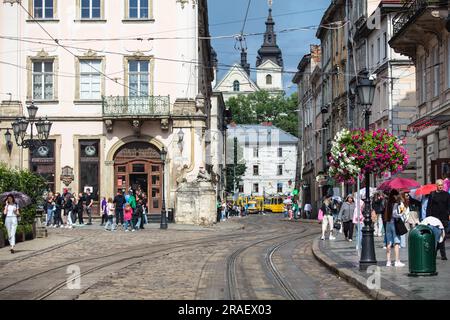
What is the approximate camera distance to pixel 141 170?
4762 cm

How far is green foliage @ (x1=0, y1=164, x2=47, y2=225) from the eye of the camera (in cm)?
2937

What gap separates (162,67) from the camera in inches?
1873

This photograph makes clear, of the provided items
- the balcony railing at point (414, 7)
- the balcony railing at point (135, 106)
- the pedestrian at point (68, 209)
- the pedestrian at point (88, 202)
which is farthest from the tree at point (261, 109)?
the balcony railing at point (414, 7)

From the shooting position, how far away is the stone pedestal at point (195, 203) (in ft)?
142

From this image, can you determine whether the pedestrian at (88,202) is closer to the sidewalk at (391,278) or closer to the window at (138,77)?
the window at (138,77)

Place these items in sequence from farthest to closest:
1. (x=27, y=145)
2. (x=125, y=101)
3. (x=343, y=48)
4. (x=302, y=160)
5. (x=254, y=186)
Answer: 1. (x=254, y=186)
2. (x=302, y=160)
3. (x=343, y=48)
4. (x=125, y=101)
5. (x=27, y=145)

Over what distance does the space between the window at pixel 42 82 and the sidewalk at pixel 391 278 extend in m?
26.1

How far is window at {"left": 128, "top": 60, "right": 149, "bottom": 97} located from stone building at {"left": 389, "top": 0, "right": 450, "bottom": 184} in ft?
47.9

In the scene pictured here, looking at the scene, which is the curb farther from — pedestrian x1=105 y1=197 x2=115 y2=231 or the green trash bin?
pedestrian x1=105 y1=197 x2=115 y2=231

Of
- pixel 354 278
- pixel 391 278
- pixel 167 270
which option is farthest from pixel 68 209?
pixel 391 278

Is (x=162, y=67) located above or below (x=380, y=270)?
above
